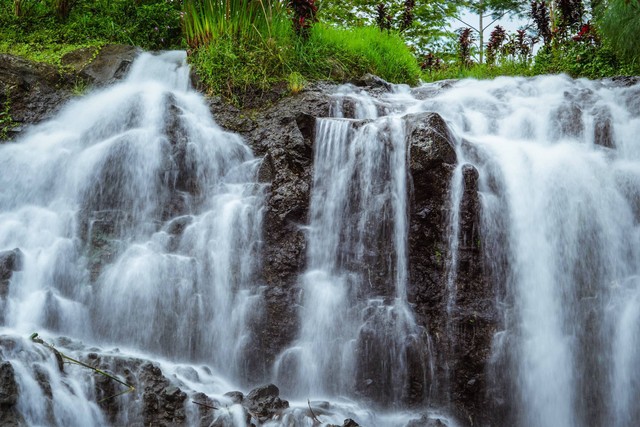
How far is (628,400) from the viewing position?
13.8 feet

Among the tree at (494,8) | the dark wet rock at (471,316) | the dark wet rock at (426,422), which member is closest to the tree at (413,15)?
the tree at (494,8)

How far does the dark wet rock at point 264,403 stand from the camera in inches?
146

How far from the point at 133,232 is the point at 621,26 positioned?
6473 mm

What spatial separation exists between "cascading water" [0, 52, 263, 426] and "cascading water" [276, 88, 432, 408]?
1.85 feet

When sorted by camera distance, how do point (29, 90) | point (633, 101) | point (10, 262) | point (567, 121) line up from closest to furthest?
point (10, 262)
point (567, 121)
point (633, 101)
point (29, 90)

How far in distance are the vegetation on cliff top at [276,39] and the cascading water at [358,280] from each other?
5.62 feet

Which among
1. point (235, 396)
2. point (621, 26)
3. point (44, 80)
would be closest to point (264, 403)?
point (235, 396)

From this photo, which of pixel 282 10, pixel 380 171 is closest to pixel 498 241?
pixel 380 171

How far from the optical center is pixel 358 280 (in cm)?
479

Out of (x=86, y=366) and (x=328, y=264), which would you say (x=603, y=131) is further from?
(x=86, y=366)

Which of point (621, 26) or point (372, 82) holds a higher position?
point (621, 26)

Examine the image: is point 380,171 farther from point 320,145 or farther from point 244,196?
point 244,196

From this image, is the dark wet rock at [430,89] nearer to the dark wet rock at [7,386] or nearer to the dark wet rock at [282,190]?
the dark wet rock at [282,190]

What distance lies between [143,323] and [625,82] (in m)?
6.30
